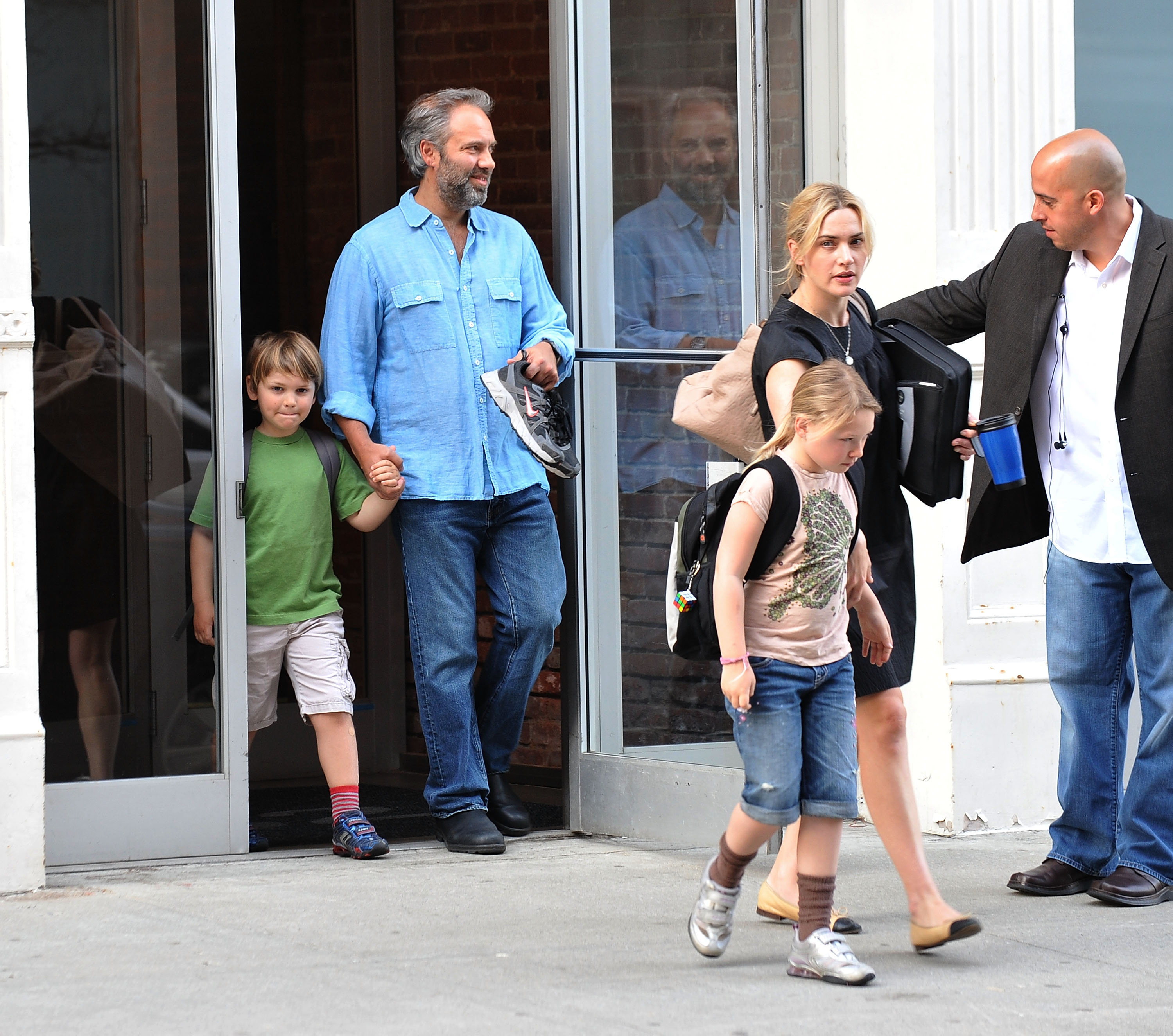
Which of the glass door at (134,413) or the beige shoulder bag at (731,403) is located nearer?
the beige shoulder bag at (731,403)

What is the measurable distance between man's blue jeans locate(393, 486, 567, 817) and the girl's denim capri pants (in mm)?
1634

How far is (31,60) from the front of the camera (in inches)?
191

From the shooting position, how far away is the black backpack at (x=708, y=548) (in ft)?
11.8

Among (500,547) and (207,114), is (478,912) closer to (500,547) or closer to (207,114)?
(500,547)

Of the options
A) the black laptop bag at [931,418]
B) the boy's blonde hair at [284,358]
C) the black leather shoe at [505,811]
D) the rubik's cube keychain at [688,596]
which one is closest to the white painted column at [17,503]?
the boy's blonde hair at [284,358]

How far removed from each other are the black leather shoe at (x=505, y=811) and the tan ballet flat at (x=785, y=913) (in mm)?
1331

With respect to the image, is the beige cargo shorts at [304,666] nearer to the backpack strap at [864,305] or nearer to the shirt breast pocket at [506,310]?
the shirt breast pocket at [506,310]

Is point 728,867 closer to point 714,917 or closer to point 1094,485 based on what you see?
point 714,917

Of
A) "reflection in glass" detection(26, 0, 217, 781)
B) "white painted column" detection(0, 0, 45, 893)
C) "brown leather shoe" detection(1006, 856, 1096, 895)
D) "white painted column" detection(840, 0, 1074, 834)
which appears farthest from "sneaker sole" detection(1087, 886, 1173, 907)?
"white painted column" detection(0, 0, 45, 893)

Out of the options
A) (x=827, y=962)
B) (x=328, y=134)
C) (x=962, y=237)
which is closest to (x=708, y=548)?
(x=827, y=962)

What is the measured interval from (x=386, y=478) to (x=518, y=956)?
1634 mm

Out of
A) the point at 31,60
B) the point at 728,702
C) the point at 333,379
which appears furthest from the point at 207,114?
the point at 728,702

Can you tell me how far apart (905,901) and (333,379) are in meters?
2.14

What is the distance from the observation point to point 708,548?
3.70m
